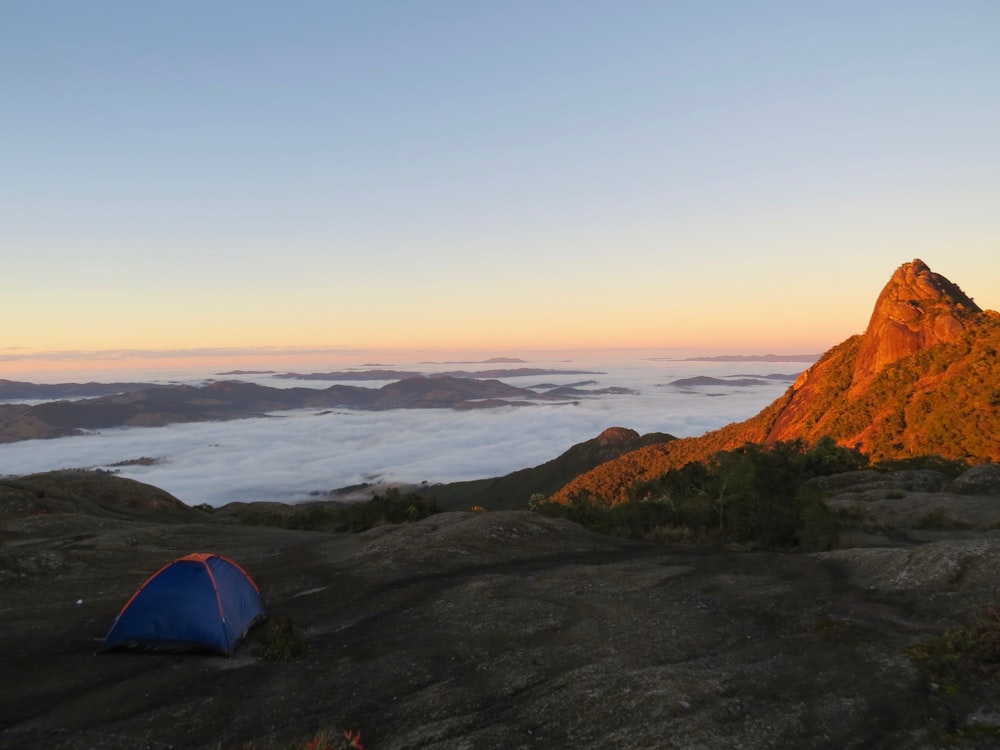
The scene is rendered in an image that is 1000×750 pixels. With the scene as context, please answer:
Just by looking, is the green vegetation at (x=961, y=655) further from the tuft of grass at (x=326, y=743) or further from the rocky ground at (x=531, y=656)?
the tuft of grass at (x=326, y=743)

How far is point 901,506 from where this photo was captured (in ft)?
90.1

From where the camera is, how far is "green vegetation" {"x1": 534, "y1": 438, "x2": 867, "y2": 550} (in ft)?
72.6

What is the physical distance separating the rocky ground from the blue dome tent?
1.30ft

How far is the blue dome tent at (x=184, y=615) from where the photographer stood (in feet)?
36.7

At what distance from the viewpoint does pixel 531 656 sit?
407 inches

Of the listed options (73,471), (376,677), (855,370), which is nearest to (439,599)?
(376,677)

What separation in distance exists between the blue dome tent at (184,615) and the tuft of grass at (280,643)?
0.56 meters

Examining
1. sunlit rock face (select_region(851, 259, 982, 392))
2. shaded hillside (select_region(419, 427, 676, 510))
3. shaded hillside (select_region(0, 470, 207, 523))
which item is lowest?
shaded hillside (select_region(419, 427, 676, 510))

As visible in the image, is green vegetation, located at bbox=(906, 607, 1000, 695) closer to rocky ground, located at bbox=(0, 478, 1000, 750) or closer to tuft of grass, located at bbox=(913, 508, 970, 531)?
rocky ground, located at bbox=(0, 478, 1000, 750)

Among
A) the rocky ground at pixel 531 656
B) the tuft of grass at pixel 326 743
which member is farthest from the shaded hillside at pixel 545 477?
the tuft of grass at pixel 326 743

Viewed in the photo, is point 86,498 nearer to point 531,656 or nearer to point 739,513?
point 531,656

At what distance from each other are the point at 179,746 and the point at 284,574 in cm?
911

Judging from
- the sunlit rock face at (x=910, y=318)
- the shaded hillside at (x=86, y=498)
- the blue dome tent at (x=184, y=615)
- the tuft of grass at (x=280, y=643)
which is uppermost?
the sunlit rock face at (x=910, y=318)

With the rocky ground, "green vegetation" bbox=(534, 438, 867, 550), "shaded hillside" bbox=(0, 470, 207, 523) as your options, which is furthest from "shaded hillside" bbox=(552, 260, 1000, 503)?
the rocky ground
